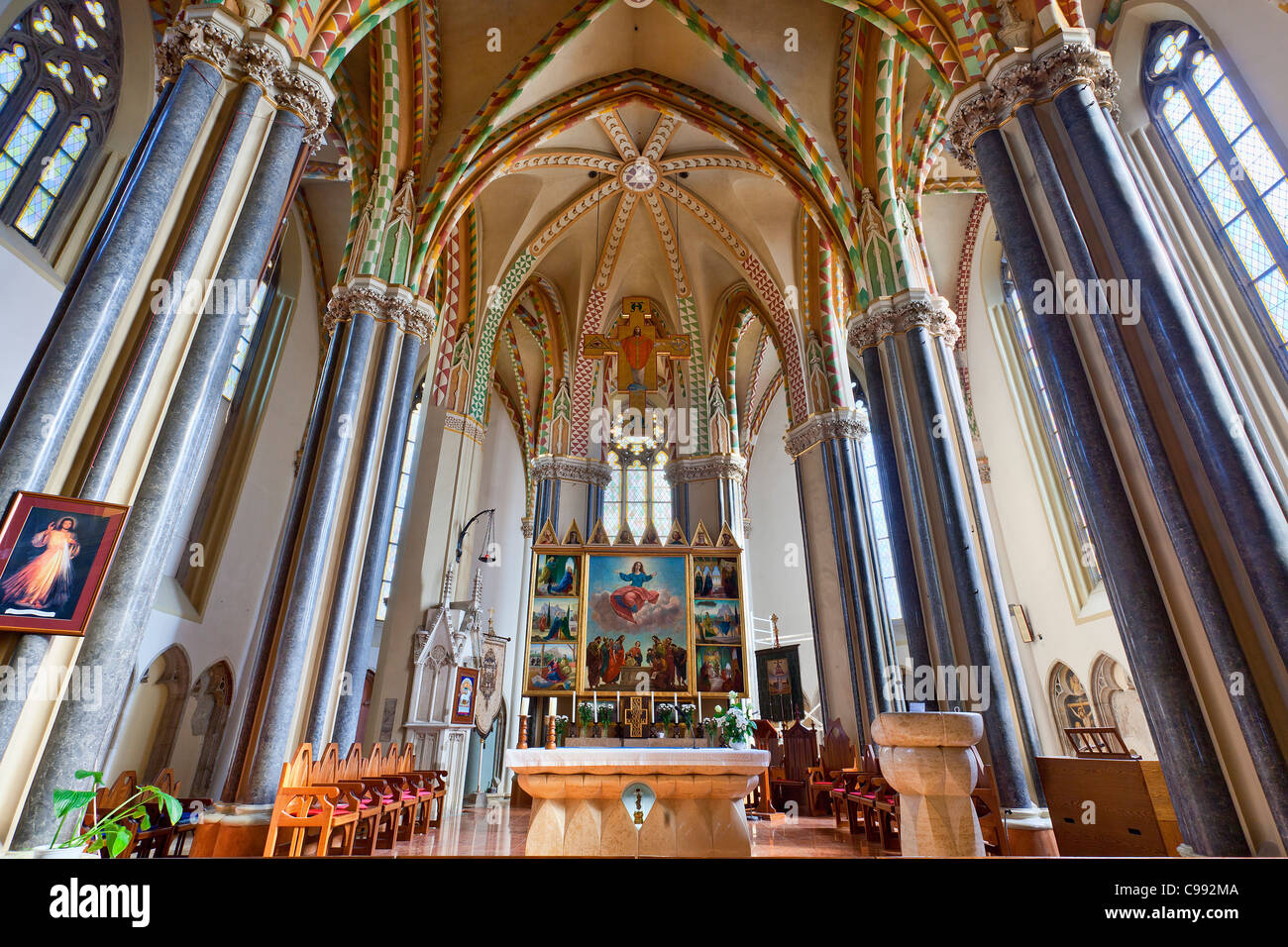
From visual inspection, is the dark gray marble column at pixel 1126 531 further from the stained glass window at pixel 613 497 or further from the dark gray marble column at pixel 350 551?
the stained glass window at pixel 613 497

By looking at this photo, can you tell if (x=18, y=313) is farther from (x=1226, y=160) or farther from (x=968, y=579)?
(x=1226, y=160)

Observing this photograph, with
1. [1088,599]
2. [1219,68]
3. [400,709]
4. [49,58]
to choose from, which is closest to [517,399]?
[400,709]

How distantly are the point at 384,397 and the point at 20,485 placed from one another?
4966mm

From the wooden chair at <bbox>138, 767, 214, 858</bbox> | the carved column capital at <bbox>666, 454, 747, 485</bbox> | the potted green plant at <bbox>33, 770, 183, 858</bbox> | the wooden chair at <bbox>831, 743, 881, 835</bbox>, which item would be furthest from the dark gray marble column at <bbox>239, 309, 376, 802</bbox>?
the carved column capital at <bbox>666, 454, 747, 485</bbox>

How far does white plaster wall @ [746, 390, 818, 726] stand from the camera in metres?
19.2

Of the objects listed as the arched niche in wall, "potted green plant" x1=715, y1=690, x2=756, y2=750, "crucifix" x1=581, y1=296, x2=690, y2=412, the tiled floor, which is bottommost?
the tiled floor

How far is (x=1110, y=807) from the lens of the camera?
5.55 m

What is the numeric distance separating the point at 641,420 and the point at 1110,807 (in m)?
12.7

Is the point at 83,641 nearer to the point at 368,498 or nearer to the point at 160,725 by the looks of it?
the point at 368,498

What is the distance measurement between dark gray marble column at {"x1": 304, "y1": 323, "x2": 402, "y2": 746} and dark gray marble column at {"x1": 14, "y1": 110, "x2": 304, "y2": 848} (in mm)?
3165

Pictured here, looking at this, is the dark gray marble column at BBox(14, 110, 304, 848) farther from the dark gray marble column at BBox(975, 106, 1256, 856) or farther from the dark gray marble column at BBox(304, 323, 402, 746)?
the dark gray marble column at BBox(975, 106, 1256, 856)

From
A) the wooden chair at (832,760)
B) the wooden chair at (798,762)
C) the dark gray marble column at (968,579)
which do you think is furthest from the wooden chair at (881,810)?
the wooden chair at (798,762)

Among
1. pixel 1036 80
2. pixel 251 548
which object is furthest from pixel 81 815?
pixel 251 548

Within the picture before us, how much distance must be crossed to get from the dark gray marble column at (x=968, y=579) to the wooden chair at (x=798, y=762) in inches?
212
